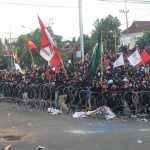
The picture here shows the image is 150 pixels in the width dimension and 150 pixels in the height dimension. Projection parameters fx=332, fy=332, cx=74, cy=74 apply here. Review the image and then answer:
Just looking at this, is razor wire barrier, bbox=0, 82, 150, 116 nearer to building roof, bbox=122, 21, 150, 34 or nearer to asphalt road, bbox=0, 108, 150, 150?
asphalt road, bbox=0, 108, 150, 150

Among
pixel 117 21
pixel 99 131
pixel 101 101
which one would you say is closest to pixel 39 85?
pixel 101 101

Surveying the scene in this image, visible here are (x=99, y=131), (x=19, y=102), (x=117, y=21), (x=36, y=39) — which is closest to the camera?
(x=99, y=131)

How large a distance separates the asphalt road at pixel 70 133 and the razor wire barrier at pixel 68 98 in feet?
3.06

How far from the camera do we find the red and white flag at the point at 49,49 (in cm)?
1584

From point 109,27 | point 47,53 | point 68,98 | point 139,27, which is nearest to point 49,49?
point 47,53

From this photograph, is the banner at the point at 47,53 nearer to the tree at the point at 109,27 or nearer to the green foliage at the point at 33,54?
the tree at the point at 109,27

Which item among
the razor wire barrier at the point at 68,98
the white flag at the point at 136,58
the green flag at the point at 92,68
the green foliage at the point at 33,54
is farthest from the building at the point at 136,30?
the green flag at the point at 92,68

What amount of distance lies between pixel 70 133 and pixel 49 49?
638 cm

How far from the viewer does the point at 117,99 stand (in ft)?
44.7

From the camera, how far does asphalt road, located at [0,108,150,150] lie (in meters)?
8.80

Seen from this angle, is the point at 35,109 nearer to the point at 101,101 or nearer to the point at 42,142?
the point at 101,101

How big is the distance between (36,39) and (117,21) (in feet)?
46.5

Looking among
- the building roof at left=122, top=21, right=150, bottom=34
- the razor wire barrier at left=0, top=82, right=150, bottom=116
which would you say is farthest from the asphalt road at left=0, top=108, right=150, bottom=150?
the building roof at left=122, top=21, right=150, bottom=34

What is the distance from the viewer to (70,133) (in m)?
10.5
